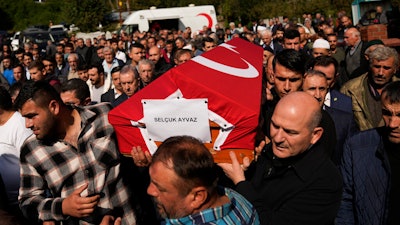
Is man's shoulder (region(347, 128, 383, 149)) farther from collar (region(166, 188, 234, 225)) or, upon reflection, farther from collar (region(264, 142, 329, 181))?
collar (region(166, 188, 234, 225))

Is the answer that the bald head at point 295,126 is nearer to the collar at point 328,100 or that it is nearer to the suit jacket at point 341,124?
the suit jacket at point 341,124

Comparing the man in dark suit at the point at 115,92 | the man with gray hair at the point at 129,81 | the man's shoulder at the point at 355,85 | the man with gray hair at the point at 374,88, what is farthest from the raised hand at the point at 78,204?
the man in dark suit at the point at 115,92

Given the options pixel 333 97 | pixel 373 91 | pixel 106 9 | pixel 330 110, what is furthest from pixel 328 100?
pixel 106 9

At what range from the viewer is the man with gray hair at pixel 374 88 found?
4.70 meters

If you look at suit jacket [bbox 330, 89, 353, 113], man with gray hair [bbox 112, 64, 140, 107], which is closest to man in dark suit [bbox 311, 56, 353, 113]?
suit jacket [bbox 330, 89, 353, 113]

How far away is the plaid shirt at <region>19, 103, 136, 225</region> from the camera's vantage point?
2951 mm

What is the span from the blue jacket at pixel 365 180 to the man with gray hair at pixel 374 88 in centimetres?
178

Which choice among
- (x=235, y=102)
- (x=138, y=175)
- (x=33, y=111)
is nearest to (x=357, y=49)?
(x=138, y=175)

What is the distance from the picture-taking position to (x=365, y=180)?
2.92m

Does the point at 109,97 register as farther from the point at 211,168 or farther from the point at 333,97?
the point at 211,168

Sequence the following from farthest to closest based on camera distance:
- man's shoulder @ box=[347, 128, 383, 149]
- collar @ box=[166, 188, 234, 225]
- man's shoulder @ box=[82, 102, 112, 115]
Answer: man's shoulder @ box=[82, 102, 112, 115], man's shoulder @ box=[347, 128, 383, 149], collar @ box=[166, 188, 234, 225]

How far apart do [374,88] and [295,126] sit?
105 inches

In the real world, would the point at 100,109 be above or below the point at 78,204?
above

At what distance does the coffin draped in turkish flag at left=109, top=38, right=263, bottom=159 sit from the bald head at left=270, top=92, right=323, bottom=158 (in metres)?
0.21
